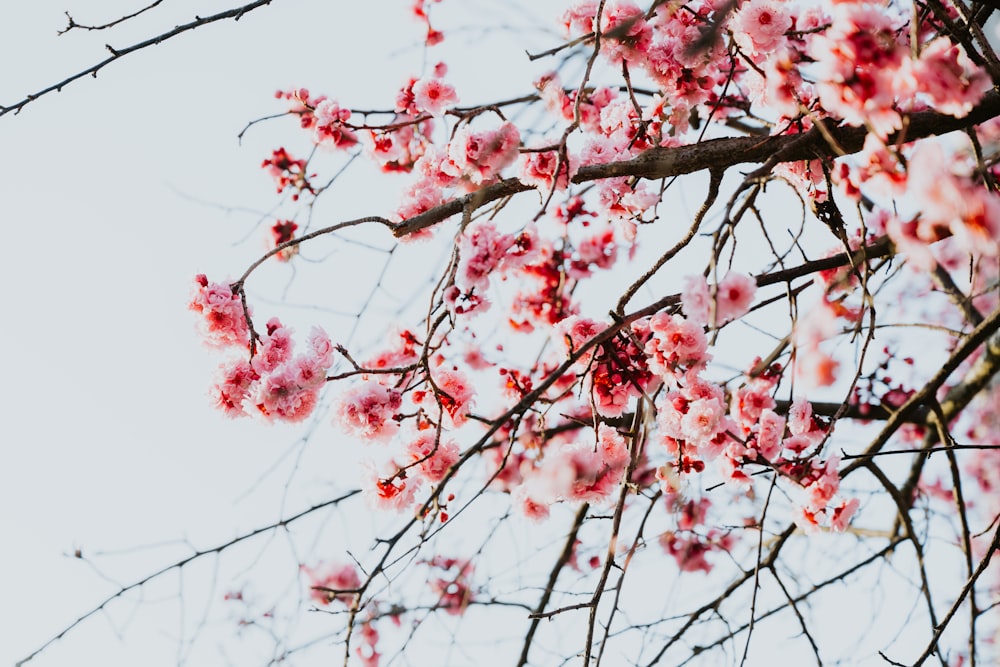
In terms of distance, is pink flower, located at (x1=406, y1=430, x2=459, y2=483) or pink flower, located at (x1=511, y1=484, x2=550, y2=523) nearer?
pink flower, located at (x1=406, y1=430, x2=459, y2=483)

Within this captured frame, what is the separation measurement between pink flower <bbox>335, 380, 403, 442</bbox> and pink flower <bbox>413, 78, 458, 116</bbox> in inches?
40.1

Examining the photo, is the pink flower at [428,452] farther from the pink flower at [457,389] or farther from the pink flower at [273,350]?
the pink flower at [273,350]

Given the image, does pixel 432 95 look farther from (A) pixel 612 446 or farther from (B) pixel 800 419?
(B) pixel 800 419

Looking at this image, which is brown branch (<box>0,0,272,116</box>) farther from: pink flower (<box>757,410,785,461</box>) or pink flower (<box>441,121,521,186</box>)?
pink flower (<box>757,410,785,461</box>)

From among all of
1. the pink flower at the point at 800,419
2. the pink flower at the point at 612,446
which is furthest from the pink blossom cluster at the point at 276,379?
the pink flower at the point at 800,419

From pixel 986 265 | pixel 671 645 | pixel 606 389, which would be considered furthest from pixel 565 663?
pixel 986 265

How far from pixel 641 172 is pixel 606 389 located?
58cm

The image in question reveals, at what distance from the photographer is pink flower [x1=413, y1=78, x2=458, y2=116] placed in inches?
103

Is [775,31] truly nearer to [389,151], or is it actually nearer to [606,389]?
[606,389]

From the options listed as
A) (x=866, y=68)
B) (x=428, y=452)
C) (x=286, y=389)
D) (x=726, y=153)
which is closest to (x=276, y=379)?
(x=286, y=389)

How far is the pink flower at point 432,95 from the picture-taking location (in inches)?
103

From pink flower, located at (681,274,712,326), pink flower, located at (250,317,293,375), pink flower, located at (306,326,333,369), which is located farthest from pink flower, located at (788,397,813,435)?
pink flower, located at (250,317,293,375)

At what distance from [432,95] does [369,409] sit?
113 centimetres

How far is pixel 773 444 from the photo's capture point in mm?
2045
